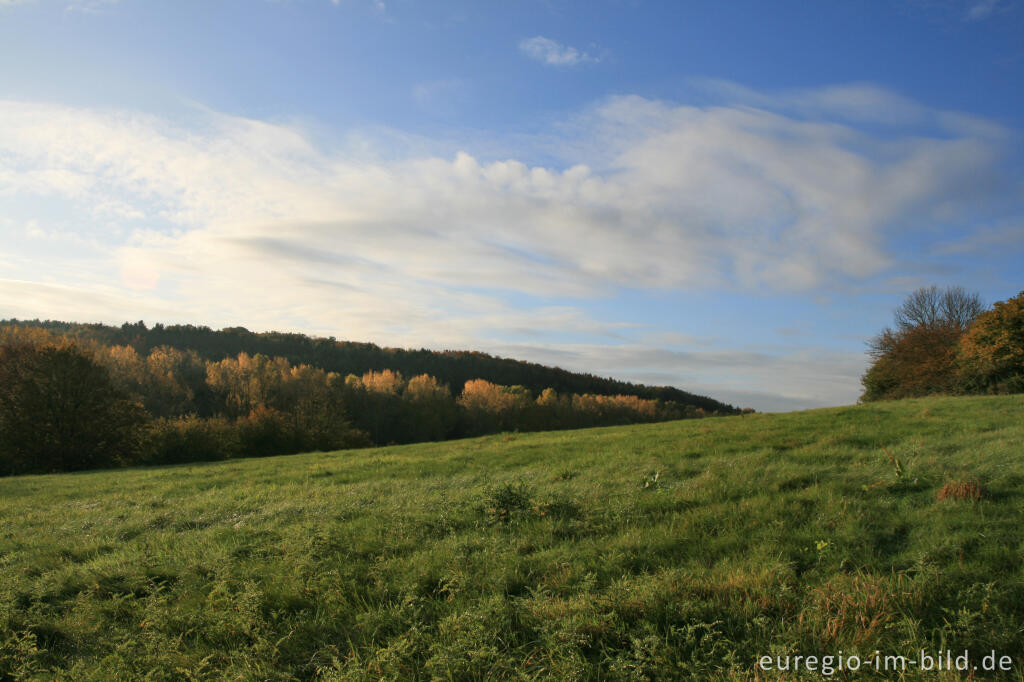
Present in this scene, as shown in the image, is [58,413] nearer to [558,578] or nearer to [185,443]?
[185,443]

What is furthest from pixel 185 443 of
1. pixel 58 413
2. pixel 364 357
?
pixel 364 357

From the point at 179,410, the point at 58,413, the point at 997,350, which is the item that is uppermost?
the point at 997,350

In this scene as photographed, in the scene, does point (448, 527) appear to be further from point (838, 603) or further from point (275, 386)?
point (275, 386)

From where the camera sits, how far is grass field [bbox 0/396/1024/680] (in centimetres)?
407

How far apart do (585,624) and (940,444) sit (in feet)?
32.6

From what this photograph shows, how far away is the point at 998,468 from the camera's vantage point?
25.1 ft

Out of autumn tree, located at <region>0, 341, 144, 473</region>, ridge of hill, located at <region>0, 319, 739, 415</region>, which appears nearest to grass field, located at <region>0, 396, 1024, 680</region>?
autumn tree, located at <region>0, 341, 144, 473</region>

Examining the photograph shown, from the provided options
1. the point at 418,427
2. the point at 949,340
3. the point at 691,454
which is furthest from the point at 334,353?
the point at 691,454

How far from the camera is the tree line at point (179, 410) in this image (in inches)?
1181

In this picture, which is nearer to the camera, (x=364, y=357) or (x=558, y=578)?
(x=558, y=578)

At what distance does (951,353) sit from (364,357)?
4329 inches

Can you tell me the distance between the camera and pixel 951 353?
3750 cm

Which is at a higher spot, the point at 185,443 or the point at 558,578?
the point at 558,578

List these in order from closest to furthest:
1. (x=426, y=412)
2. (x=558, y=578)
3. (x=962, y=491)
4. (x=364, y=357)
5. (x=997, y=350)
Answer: (x=558, y=578), (x=962, y=491), (x=997, y=350), (x=426, y=412), (x=364, y=357)
